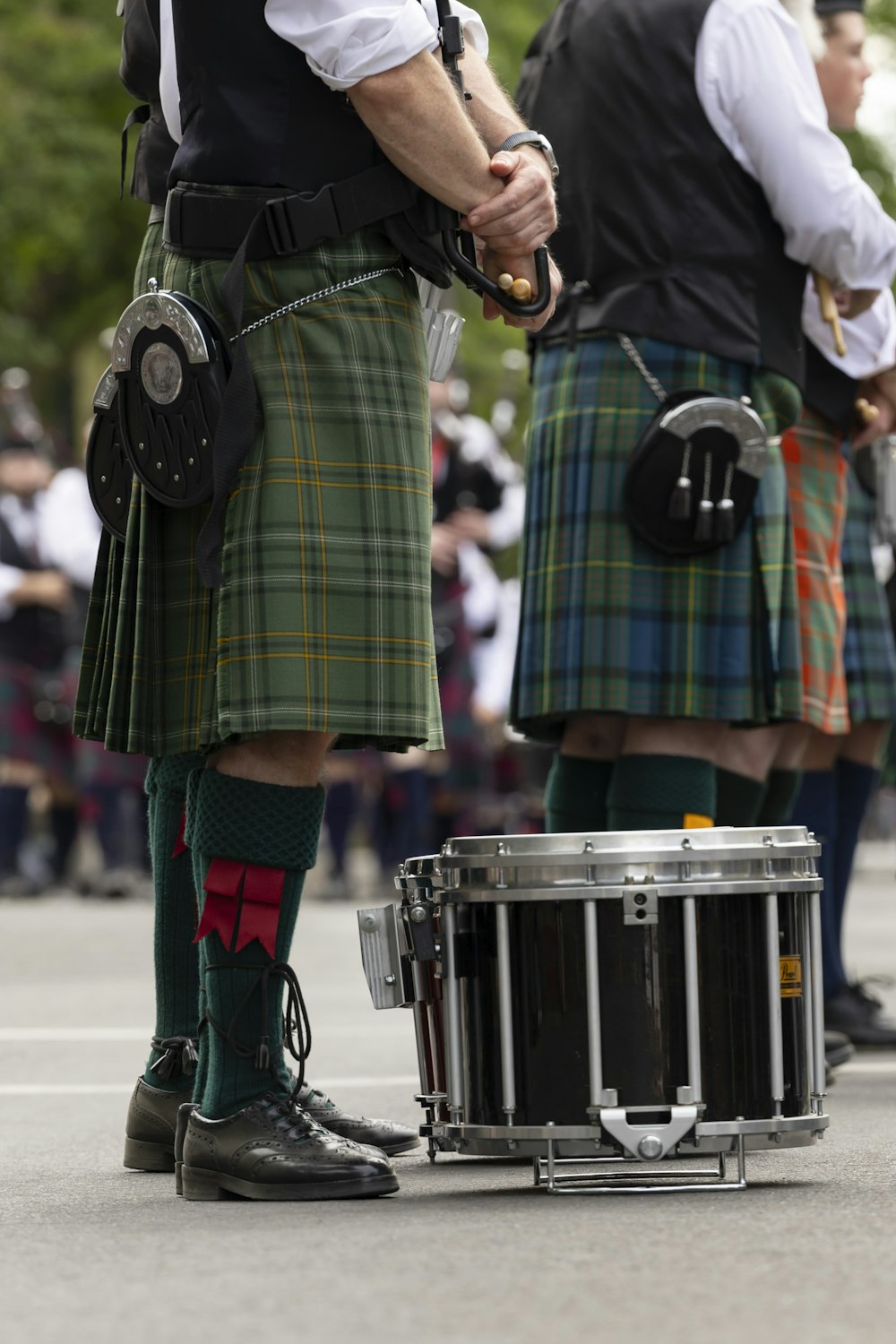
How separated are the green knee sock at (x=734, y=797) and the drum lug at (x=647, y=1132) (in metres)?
1.47

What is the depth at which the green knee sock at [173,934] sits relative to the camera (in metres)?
3.38

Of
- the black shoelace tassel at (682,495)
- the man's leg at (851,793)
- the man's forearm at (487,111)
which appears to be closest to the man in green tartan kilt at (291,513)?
the man's forearm at (487,111)

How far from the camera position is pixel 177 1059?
11.1 ft

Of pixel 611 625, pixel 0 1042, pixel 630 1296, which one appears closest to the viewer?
pixel 630 1296

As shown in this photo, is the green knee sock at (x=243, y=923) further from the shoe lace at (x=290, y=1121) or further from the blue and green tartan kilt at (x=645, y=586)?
the blue and green tartan kilt at (x=645, y=586)

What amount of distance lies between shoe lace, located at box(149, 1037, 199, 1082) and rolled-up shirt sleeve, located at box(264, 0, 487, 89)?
1316 mm

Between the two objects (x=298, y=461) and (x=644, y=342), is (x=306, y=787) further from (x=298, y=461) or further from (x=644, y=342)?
(x=644, y=342)

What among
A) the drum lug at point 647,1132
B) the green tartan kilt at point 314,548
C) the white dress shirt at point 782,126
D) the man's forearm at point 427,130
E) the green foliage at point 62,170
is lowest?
the drum lug at point 647,1132

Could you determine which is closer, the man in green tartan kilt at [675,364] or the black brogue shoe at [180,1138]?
the black brogue shoe at [180,1138]

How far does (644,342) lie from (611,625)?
480mm

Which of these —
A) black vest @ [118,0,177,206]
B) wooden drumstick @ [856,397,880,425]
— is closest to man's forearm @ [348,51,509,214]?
black vest @ [118,0,177,206]

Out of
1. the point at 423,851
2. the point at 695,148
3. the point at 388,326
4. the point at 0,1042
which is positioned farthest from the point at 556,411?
the point at 423,851

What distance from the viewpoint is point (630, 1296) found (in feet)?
7.14

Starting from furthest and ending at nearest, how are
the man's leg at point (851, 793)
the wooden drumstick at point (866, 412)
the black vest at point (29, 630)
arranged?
the black vest at point (29, 630) < the man's leg at point (851, 793) < the wooden drumstick at point (866, 412)
